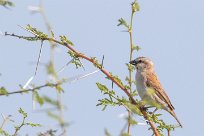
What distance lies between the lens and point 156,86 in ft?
32.6

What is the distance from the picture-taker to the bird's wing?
30.5 feet

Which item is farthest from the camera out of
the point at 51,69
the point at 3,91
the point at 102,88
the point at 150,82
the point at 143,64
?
the point at 143,64

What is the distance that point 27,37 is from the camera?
13.5ft

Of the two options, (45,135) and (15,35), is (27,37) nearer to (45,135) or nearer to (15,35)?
(15,35)

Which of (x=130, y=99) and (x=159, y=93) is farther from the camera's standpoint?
(x=159, y=93)

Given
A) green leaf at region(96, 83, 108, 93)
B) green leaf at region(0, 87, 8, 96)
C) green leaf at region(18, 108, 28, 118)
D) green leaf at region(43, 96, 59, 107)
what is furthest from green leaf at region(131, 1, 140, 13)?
green leaf at region(43, 96, 59, 107)

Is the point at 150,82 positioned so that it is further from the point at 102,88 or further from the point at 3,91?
the point at 3,91

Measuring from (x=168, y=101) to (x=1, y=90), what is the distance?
21.7ft

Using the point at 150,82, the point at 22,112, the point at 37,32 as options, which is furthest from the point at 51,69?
the point at 150,82

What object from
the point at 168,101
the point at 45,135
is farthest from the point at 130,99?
the point at 168,101

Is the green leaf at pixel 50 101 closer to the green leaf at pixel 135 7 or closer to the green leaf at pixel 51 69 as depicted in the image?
the green leaf at pixel 51 69

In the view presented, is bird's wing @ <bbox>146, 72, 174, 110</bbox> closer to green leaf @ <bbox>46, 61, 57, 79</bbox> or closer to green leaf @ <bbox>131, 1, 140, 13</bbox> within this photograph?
green leaf @ <bbox>131, 1, 140, 13</bbox>

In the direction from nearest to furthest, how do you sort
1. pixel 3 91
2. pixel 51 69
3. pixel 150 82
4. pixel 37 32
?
pixel 51 69 < pixel 3 91 < pixel 37 32 < pixel 150 82

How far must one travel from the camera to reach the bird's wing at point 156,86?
30.5 feet
